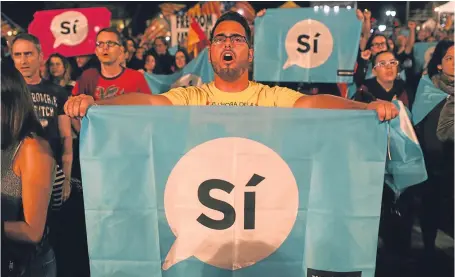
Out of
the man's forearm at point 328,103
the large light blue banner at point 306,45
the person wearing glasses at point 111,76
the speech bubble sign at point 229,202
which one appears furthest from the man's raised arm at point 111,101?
the large light blue banner at point 306,45

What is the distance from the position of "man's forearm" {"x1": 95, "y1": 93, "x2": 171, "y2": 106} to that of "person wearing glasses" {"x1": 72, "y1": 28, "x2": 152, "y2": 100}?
159cm

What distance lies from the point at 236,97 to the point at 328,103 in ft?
1.52

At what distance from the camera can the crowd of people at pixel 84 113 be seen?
2256 millimetres

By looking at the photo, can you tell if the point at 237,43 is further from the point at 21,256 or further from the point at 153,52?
the point at 153,52

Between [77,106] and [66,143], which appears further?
[66,143]

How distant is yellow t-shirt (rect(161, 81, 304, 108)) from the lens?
258 cm

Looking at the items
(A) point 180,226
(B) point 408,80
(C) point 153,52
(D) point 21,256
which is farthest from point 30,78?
(B) point 408,80

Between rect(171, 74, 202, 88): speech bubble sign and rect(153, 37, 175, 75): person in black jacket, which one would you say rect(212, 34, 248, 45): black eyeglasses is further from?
rect(153, 37, 175, 75): person in black jacket

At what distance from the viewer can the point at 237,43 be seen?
100 inches

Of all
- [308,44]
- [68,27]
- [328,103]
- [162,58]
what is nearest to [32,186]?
[328,103]

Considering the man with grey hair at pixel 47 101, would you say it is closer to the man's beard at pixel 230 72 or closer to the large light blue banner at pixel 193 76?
the man's beard at pixel 230 72

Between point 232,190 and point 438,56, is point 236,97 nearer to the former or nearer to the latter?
point 232,190

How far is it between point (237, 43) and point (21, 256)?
1.42m

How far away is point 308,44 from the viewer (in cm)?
574
